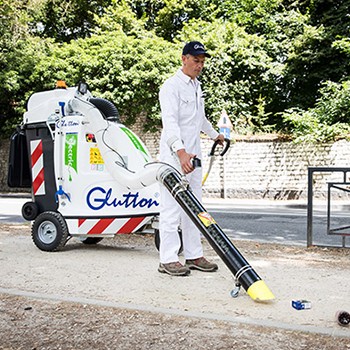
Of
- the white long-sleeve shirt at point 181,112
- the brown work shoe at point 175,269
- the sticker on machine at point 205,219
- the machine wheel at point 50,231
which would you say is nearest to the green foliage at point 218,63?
the machine wheel at point 50,231

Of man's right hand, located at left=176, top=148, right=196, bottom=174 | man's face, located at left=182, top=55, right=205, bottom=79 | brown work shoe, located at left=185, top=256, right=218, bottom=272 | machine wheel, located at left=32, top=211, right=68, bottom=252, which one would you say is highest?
man's face, located at left=182, top=55, right=205, bottom=79

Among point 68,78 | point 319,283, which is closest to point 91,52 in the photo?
point 68,78

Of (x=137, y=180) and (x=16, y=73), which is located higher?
(x=16, y=73)

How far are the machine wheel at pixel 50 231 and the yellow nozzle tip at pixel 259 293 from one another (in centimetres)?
277

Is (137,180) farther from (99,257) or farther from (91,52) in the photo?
(91,52)

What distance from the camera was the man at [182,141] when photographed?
5020 millimetres

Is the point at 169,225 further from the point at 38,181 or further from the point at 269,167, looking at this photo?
the point at 269,167

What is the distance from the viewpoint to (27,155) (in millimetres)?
6809

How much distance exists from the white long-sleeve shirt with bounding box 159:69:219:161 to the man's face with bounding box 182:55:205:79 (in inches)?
1.9

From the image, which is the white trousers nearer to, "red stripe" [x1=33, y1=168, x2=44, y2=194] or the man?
the man

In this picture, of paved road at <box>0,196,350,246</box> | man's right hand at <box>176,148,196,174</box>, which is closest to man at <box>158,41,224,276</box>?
man's right hand at <box>176,148,196,174</box>

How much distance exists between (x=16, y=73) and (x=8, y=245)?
1632 centimetres

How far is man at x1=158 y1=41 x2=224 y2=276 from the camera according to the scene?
502 cm

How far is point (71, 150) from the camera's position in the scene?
6.25 m
